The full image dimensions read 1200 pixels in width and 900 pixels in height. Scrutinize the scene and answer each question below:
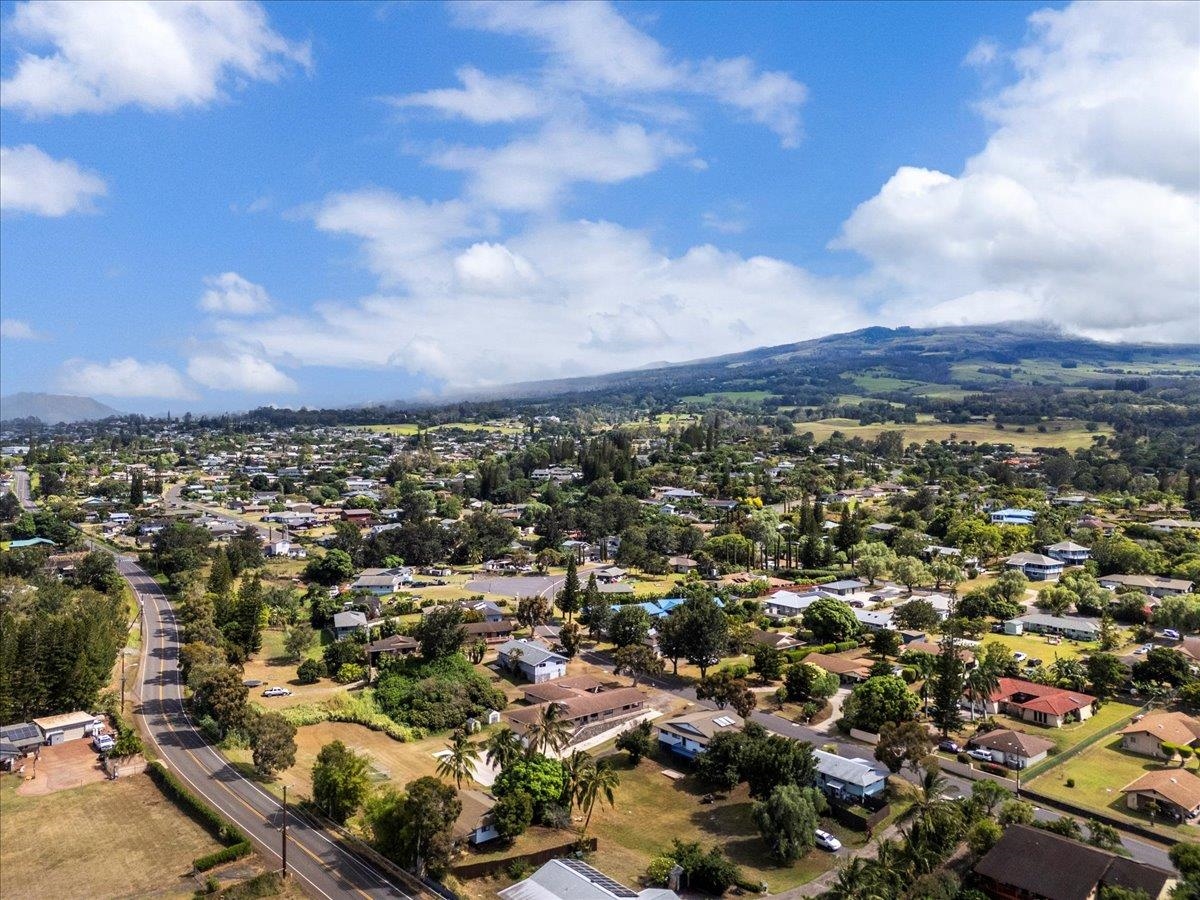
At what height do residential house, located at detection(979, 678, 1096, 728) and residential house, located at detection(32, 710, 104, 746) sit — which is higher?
residential house, located at detection(32, 710, 104, 746)

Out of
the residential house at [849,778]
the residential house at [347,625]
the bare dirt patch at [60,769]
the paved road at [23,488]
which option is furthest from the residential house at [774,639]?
the paved road at [23,488]

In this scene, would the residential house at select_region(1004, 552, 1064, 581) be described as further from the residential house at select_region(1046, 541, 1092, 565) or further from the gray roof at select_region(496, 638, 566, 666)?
the gray roof at select_region(496, 638, 566, 666)

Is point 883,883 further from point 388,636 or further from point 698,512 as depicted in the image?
point 698,512

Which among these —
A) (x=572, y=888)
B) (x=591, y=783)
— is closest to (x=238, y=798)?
(x=591, y=783)

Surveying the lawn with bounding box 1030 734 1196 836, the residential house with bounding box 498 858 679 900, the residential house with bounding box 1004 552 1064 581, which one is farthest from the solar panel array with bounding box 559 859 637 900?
the residential house with bounding box 1004 552 1064 581

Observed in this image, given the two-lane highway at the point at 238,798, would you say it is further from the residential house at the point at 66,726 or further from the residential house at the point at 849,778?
the residential house at the point at 849,778

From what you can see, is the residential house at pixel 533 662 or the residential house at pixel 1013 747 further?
the residential house at pixel 533 662

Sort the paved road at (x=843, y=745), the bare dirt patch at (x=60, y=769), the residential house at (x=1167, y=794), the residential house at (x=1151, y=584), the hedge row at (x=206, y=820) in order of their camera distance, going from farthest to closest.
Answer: the residential house at (x=1151, y=584) → the bare dirt patch at (x=60, y=769) → the residential house at (x=1167, y=794) → the paved road at (x=843, y=745) → the hedge row at (x=206, y=820)
